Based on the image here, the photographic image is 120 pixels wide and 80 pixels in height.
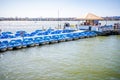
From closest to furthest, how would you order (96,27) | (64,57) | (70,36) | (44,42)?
1. (64,57)
2. (44,42)
3. (70,36)
4. (96,27)

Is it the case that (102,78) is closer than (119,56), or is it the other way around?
(102,78)

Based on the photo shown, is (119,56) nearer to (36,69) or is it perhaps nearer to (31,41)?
(36,69)

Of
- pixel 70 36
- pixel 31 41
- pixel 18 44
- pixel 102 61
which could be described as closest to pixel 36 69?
pixel 102 61

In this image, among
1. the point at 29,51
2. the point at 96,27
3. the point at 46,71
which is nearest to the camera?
the point at 46,71

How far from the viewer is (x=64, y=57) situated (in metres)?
21.0

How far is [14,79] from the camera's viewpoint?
46.5ft

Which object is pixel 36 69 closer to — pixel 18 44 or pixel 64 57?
pixel 64 57

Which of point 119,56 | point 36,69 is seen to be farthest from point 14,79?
point 119,56

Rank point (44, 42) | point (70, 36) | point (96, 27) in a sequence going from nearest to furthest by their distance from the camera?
point (44, 42) < point (70, 36) < point (96, 27)

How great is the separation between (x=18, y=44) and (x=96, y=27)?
71.2 feet

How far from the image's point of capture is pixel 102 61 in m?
19.4

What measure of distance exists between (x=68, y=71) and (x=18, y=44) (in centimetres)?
1081

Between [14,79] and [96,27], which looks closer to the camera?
[14,79]

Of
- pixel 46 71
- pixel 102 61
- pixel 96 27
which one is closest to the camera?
→ pixel 46 71
